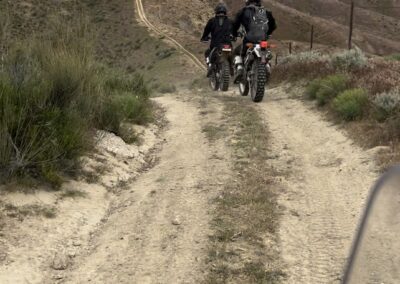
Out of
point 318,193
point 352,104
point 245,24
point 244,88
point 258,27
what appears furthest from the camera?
point 244,88

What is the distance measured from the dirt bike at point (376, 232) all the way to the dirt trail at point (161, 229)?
205 centimetres

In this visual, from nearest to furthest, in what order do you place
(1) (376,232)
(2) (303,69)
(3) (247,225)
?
(1) (376,232) < (3) (247,225) < (2) (303,69)

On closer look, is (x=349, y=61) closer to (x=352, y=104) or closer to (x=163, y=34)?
(x=352, y=104)

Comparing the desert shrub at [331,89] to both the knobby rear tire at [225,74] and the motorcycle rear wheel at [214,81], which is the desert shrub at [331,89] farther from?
the motorcycle rear wheel at [214,81]

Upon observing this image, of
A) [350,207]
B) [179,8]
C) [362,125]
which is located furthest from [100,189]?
[179,8]

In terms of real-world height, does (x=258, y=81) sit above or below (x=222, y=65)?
above

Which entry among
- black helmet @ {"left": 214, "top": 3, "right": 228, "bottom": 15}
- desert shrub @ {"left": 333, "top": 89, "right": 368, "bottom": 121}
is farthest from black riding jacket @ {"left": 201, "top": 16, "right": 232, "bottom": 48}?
desert shrub @ {"left": 333, "top": 89, "right": 368, "bottom": 121}

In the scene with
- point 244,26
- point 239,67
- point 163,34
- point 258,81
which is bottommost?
point 163,34

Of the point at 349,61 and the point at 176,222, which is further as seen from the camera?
the point at 349,61

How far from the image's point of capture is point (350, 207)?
4.94 m

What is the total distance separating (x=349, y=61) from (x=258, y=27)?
253cm

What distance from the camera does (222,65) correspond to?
1316 centimetres

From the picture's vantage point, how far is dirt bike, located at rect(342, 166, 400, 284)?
5.47 ft

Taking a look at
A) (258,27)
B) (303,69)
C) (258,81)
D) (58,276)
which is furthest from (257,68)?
(58,276)
